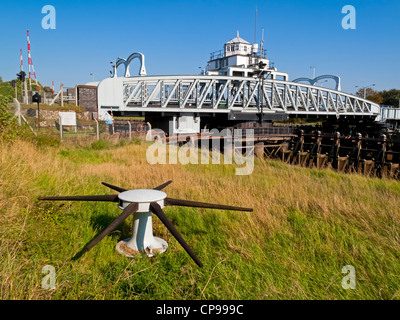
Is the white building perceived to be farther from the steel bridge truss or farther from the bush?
the bush

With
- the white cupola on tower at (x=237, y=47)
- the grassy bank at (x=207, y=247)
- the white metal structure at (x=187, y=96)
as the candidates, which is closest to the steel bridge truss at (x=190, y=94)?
the white metal structure at (x=187, y=96)

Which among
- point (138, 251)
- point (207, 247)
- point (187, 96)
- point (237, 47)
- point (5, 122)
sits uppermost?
point (237, 47)

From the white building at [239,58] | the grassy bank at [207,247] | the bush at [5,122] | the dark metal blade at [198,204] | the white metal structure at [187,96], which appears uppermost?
the white building at [239,58]

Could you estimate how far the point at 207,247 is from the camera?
16.0 ft

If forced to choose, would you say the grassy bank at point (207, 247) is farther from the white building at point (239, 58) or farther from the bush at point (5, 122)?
the white building at point (239, 58)

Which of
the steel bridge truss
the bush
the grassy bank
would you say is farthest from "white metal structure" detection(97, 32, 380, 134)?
the grassy bank

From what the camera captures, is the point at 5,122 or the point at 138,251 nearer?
the point at 138,251

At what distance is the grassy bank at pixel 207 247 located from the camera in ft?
11.4

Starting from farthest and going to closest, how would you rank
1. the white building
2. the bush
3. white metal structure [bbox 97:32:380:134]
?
the white building
white metal structure [bbox 97:32:380:134]
the bush

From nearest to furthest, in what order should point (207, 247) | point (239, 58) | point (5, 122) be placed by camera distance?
point (207, 247) < point (5, 122) < point (239, 58)

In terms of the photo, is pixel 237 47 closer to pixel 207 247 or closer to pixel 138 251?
pixel 207 247

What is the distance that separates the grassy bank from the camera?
346 cm

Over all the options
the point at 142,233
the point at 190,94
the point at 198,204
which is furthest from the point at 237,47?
the point at 198,204
